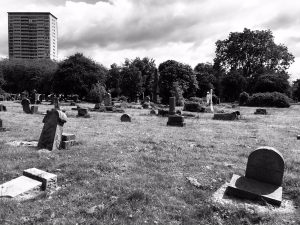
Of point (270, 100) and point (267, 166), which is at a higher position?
point (270, 100)

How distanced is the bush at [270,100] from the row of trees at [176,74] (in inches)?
295

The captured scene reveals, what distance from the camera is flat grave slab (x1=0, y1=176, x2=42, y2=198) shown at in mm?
4785

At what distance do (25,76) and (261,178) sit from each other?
6661 centimetres

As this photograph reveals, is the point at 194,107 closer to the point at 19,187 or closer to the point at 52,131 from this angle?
the point at 52,131

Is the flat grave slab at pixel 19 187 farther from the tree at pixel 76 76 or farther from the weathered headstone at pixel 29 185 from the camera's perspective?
the tree at pixel 76 76

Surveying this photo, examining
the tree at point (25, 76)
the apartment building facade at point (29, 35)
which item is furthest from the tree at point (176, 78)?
the apartment building facade at point (29, 35)

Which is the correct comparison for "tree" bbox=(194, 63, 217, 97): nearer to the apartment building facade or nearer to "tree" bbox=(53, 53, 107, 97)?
"tree" bbox=(53, 53, 107, 97)

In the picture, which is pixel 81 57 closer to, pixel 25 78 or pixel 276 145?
pixel 25 78

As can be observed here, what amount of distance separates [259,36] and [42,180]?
5668 cm

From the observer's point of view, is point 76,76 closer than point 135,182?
No

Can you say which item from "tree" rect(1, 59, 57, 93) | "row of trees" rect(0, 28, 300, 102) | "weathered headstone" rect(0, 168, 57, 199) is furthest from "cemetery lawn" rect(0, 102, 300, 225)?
"tree" rect(1, 59, 57, 93)

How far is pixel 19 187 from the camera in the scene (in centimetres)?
499

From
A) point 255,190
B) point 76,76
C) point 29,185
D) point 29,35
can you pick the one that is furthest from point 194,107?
point 29,35

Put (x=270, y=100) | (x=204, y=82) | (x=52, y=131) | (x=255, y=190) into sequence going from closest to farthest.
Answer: (x=255, y=190), (x=52, y=131), (x=270, y=100), (x=204, y=82)
